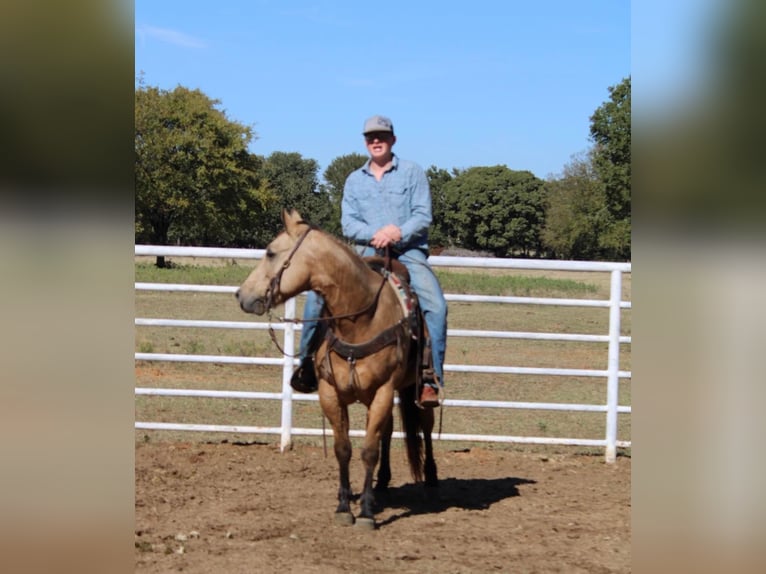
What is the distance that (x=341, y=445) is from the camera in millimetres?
5414

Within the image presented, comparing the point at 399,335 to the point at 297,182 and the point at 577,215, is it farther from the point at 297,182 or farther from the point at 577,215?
the point at 297,182

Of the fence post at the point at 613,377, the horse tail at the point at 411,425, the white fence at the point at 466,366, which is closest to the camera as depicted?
the horse tail at the point at 411,425

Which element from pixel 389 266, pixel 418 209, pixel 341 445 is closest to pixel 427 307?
pixel 389 266

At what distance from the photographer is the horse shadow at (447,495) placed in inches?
236

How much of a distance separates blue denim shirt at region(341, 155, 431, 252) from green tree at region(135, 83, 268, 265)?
42307 millimetres

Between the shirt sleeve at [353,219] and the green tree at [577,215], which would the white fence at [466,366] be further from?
the green tree at [577,215]

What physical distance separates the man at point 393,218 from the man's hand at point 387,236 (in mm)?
67

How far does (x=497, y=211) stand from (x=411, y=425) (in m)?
80.9

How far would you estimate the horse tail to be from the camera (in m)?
5.99

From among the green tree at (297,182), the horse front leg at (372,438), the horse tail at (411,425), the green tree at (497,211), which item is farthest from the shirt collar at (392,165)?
the green tree at (497,211)
